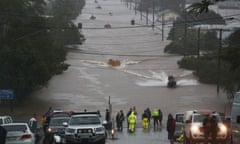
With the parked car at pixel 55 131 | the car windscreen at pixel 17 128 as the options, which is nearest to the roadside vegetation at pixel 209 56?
the parked car at pixel 55 131

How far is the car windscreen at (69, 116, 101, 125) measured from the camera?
28864mm

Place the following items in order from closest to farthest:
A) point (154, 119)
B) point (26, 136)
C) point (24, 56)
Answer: point (26, 136)
point (154, 119)
point (24, 56)

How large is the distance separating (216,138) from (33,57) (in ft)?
119

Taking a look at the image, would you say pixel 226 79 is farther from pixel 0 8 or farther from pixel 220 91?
pixel 0 8

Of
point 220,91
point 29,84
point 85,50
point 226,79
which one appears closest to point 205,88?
point 220,91

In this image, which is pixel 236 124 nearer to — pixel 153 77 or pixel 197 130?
pixel 197 130

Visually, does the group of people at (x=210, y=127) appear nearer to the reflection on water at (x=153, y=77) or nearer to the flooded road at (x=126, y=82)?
the flooded road at (x=126, y=82)

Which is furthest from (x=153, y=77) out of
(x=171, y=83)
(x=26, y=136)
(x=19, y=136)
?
(x=19, y=136)

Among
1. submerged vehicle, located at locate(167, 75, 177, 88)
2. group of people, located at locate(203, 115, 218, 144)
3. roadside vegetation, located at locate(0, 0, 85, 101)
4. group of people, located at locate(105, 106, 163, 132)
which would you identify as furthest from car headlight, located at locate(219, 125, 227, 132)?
submerged vehicle, located at locate(167, 75, 177, 88)

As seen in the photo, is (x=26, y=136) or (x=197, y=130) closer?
(x=26, y=136)

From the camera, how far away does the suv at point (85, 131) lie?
27656 millimetres

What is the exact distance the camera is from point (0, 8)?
242 feet

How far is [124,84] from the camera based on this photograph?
82.1m

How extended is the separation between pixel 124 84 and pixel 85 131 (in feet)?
178
